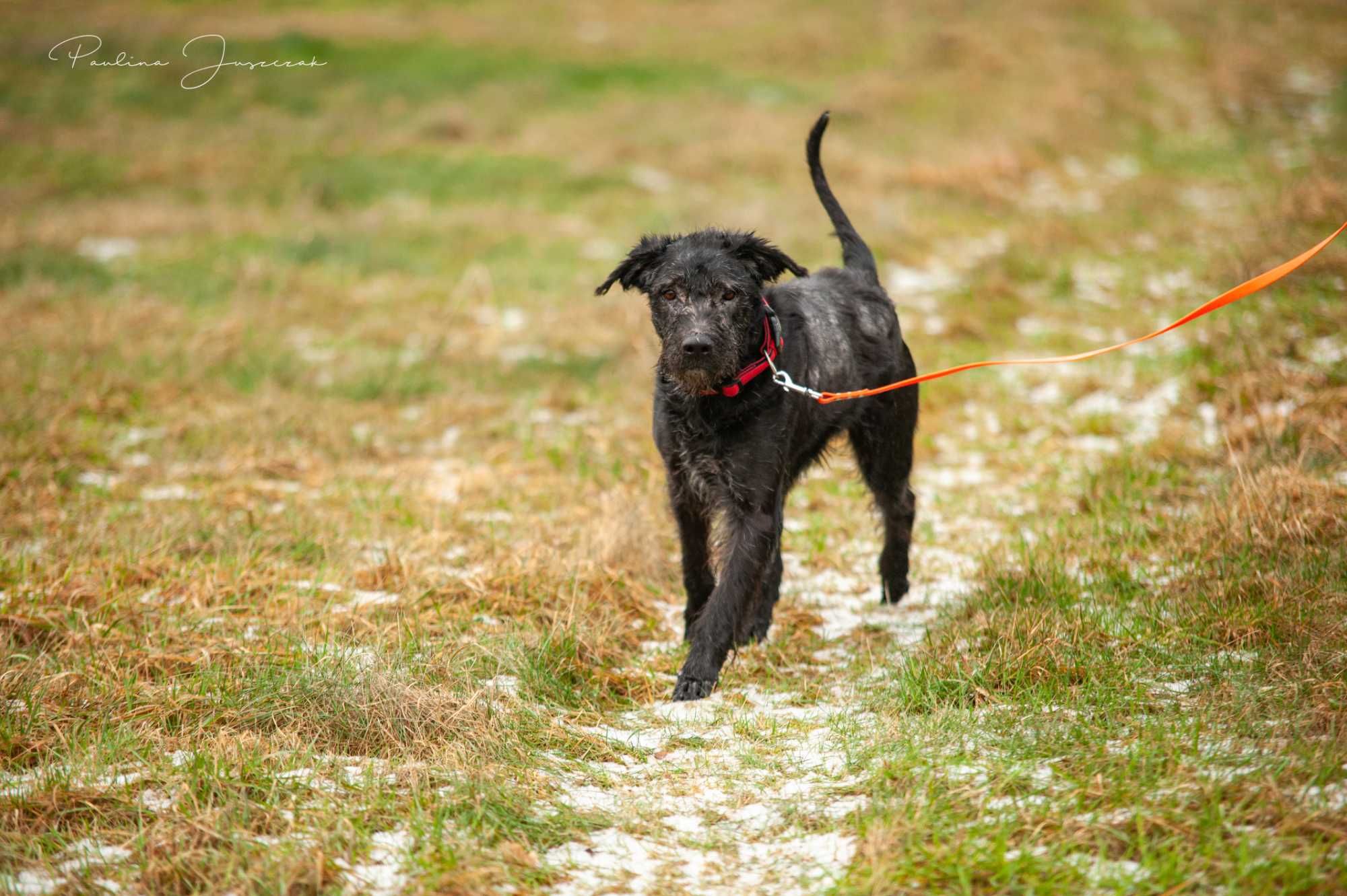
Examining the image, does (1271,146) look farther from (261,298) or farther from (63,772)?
(63,772)

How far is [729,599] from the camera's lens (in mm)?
4445

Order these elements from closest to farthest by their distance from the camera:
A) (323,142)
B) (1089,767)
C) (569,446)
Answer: (1089,767) < (569,446) < (323,142)

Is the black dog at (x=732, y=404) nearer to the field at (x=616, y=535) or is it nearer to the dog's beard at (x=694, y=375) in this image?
the dog's beard at (x=694, y=375)

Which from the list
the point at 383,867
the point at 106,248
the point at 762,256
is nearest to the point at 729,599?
the point at 762,256

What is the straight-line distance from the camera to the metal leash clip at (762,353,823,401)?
4.47 m

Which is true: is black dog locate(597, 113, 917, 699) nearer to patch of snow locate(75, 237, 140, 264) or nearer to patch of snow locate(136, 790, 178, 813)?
patch of snow locate(136, 790, 178, 813)

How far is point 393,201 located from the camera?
14.2 m

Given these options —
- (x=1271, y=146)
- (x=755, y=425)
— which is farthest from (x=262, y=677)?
(x=1271, y=146)

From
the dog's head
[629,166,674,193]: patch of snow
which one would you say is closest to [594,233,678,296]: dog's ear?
the dog's head

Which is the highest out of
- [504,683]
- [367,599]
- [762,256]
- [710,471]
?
[762,256]

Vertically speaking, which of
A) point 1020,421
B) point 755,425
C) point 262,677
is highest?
point 755,425

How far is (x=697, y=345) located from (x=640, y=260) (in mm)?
699

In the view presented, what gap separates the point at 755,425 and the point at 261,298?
762cm

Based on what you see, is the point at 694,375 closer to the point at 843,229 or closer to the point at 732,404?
the point at 732,404
